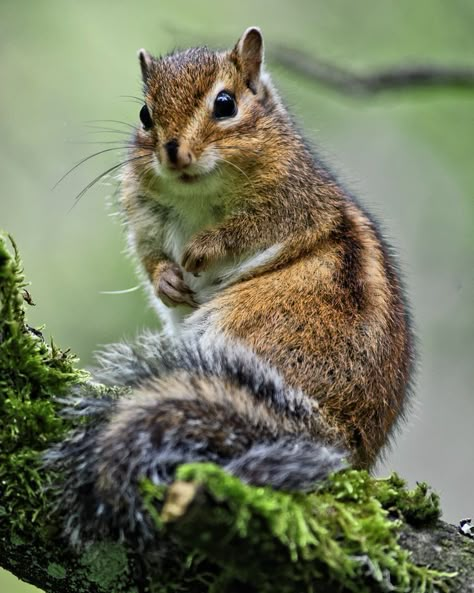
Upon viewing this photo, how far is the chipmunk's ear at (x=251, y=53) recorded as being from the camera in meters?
4.14

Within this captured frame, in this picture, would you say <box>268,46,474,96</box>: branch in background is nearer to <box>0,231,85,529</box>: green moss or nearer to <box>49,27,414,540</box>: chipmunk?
<box>49,27,414,540</box>: chipmunk

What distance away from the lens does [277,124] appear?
13.5ft

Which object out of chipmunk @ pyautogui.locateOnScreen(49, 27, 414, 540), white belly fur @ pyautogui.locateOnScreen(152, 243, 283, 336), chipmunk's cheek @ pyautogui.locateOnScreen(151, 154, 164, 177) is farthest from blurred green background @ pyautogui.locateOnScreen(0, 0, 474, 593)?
chipmunk's cheek @ pyautogui.locateOnScreen(151, 154, 164, 177)

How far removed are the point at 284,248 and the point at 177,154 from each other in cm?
62

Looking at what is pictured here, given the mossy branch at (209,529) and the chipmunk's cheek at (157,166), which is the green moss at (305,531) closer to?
the mossy branch at (209,529)

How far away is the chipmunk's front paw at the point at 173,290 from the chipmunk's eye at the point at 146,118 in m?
0.68

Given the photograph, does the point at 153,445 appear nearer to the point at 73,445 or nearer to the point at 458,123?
the point at 73,445

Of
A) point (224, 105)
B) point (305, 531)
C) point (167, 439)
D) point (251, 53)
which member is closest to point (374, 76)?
point (251, 53)

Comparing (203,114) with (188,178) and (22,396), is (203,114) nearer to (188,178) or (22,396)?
(188,178)

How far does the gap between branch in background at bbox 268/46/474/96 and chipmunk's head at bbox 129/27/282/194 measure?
37 cm

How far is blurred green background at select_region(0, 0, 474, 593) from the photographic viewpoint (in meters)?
6.82

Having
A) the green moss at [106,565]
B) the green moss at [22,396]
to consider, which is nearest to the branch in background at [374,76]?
the green moss at [22,396]

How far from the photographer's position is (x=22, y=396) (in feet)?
8.45

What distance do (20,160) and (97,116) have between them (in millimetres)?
754
